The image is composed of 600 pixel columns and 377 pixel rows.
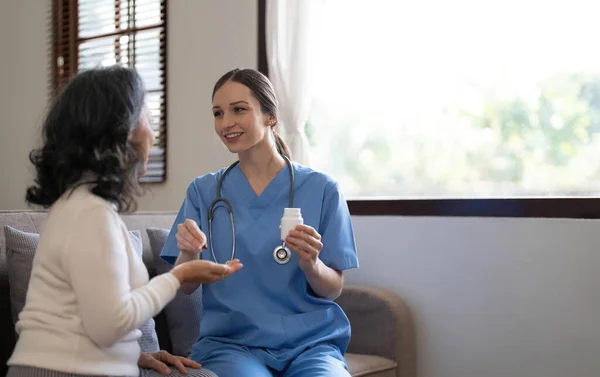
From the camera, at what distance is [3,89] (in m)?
4.66

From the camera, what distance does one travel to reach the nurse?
1867 mm

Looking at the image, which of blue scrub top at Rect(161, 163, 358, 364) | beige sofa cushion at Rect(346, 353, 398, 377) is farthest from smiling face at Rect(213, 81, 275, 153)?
beige sofa cushion at Rect(346, 353, 398, 377)

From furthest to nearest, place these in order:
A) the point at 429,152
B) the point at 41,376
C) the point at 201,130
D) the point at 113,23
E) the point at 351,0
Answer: the point at 113,23, the point at 201,130, the point at 351,0, the point at 429,152, the point at 41,376

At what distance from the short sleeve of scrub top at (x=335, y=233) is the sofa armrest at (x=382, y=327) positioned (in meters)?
0.75

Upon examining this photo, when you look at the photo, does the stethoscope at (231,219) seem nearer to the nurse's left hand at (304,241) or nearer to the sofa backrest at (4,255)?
the nurse's left hand at (304,241)

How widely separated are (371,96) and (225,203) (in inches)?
49.9

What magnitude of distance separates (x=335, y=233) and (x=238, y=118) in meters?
0.41

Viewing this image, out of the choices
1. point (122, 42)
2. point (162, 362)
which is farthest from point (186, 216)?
point (122, 42)

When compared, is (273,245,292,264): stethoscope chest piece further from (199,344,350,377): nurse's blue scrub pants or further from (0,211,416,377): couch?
(0,211,416,377): couch

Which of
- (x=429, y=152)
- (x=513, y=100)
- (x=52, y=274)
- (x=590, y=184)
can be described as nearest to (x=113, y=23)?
(x=429, y=152)

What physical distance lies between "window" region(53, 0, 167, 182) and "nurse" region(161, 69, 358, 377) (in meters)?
1.75

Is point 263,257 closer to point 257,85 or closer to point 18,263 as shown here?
point 257,85

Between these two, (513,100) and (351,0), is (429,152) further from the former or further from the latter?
(351,0)

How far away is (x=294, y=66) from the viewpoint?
3195 millimetres
